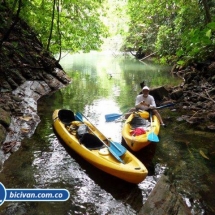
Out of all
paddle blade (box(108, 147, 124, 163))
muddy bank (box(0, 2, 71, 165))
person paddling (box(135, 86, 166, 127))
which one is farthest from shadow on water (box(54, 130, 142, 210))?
person paddling (box(135, 86, 166, 127))

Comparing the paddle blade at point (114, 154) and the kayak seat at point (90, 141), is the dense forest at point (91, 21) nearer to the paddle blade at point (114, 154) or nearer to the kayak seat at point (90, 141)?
the kayak seat at point (90, 141)

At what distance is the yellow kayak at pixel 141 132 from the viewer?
5.24m

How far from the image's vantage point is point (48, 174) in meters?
4.69

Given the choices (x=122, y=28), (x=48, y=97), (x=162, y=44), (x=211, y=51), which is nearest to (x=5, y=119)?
(x=48, y=97)

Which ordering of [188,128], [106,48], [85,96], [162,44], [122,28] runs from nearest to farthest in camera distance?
[188,128] → [85,96] → [162,44] → [122,28] → [106,48]

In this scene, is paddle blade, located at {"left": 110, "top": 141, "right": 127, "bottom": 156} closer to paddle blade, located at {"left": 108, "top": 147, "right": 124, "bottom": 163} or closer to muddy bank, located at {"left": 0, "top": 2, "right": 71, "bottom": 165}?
paddle blade, located at {"left": 108, "top": 147, "right": 124, "bottom": 163}

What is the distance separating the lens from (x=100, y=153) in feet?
15.6

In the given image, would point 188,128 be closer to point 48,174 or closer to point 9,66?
point 48,174

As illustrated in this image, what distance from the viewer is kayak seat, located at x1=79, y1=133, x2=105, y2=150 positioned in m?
5.16

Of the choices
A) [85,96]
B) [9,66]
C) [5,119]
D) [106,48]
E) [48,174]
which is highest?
[9,66]

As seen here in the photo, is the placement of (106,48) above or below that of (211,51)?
below

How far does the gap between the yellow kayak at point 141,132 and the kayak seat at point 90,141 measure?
25.7 inches

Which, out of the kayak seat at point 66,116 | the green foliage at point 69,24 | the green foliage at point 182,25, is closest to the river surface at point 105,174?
the kayak seat at point 66,116

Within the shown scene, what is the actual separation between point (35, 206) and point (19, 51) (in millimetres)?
8632
